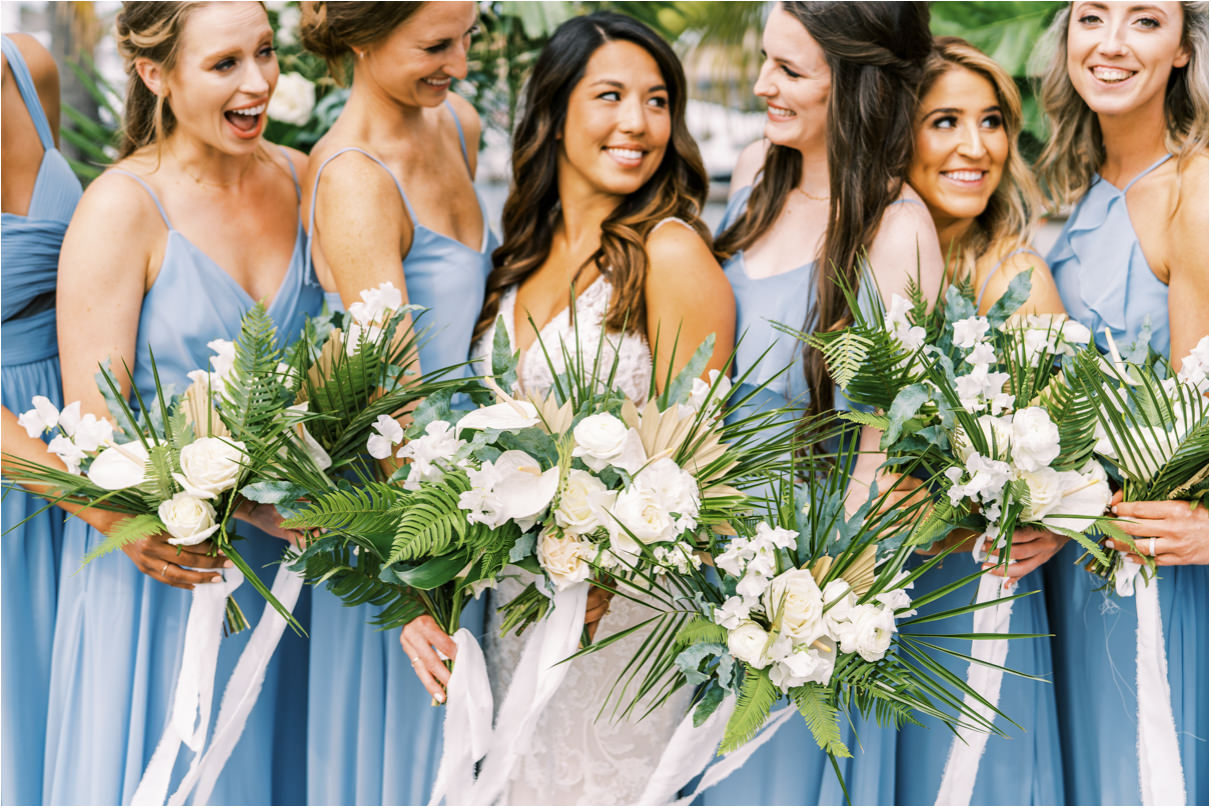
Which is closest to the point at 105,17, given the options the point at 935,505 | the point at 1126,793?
the point at 935,505

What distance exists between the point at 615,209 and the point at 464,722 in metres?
1.48

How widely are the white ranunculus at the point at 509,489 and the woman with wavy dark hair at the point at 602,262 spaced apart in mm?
649

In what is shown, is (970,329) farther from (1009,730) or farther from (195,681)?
(195,681)

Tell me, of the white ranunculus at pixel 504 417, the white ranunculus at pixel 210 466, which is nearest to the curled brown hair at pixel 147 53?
the white ranunculus at pixel 210 466

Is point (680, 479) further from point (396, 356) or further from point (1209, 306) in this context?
point (1209, 306)

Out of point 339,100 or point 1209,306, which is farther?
point 339,100

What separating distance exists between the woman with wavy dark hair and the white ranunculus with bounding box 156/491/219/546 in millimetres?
813

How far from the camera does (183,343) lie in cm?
272

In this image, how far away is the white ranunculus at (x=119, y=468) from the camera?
2229 millimetres

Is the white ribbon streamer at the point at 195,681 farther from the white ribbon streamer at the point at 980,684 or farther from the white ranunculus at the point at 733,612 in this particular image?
the white ribbon streamer at the point at 980,684

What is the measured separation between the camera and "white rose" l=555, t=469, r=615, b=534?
2.02 m

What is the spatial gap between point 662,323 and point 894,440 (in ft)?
2.56

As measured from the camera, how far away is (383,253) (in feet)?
9.02

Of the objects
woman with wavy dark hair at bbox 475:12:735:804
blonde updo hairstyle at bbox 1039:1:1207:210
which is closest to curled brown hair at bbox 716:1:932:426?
woman with wavy dark hair at bbox 475:12:735:804
